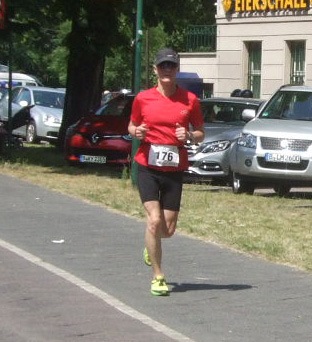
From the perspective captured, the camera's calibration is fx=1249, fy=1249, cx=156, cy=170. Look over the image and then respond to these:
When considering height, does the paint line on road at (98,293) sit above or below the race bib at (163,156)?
below

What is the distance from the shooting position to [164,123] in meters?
9.83

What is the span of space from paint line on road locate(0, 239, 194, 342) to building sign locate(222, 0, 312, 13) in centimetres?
2766

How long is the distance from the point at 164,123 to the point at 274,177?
871 centimetres

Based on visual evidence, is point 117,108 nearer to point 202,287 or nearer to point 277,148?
point 277,148

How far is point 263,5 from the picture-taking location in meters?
40.7

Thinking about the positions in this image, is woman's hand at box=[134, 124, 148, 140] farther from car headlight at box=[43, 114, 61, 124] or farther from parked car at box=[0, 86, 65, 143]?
car headlight at box=[43, 114, 61, 124]

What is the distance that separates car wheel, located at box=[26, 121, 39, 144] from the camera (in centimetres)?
3315

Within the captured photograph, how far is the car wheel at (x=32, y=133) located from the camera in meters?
33.2

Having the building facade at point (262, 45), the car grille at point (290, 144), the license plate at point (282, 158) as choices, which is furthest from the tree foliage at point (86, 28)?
the building facade at point (262, 45)

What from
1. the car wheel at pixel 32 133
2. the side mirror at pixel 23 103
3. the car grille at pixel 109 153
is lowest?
the car wheel at pixel 32 133

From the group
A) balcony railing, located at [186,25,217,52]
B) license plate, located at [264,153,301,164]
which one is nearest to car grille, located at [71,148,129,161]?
license plate, located at [264,153,301,164]

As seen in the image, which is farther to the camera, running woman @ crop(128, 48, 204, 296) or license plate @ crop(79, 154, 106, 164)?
license plate @ crop(79, 154, 106, 164)

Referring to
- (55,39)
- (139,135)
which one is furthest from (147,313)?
(55,39)

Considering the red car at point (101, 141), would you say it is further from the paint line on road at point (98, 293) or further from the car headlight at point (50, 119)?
the paint line on road at point (98, 293)
